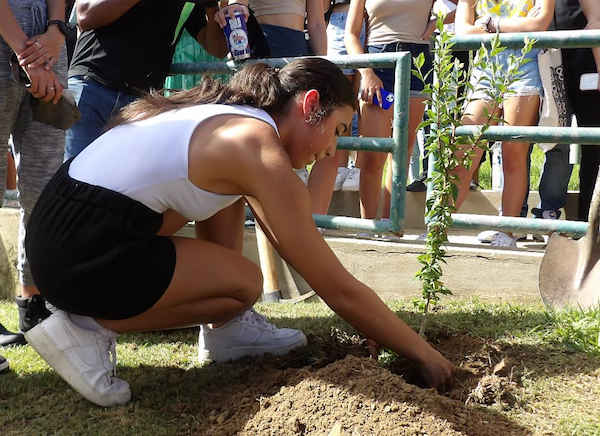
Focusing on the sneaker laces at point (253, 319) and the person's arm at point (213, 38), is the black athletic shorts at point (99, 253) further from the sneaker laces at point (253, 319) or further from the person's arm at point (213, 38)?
the person's arm at point (213, 38)

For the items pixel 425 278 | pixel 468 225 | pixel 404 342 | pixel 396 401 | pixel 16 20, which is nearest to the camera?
pixel 396 401

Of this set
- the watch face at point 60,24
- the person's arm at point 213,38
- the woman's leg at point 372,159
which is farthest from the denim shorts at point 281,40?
the watch face at point 60,24

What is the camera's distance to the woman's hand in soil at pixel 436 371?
2.40 meters

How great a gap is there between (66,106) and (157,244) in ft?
2.96

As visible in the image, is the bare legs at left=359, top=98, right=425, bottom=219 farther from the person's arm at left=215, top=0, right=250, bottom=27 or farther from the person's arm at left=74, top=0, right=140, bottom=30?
the person's arm at left=74, top=0, right=140, bottom=30

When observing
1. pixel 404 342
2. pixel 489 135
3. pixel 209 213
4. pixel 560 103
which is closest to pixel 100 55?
pixel 209 213

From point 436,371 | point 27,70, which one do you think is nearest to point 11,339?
point 27,70

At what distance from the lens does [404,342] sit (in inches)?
92.9

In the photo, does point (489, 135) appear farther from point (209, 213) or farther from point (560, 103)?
point (209, 213)

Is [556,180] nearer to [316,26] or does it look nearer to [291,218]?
[316,26]

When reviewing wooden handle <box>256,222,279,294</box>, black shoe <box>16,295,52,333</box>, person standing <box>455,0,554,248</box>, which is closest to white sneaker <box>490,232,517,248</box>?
person standing <box>455,0,554,248</box>

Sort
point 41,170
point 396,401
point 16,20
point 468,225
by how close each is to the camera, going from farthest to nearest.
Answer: point 468,225 → point 41,170 → point 16,20 → point 396,401

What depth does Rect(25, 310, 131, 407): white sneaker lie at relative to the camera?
2414 mm

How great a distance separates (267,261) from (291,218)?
1602mm
